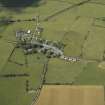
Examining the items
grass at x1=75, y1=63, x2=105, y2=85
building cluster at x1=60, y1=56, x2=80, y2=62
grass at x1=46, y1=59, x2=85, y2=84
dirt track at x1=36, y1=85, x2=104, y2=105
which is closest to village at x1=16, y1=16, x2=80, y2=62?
building cluster at x1=60, y1=56, x2=80, y2=62

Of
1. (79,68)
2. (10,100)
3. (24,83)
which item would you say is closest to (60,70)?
(79,68)

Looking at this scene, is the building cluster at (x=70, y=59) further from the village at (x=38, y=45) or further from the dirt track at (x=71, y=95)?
the dirt track at (x=71, y=95)

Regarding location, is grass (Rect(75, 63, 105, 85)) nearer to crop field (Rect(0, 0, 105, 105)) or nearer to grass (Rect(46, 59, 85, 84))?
crop field (Rect(0, 0, 105, 105))

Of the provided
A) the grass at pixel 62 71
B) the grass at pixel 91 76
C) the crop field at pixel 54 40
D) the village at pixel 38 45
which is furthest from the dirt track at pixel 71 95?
the village at pixel 38 45

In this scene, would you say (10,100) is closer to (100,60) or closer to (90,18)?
(100,60)

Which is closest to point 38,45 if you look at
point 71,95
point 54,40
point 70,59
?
point 54,40

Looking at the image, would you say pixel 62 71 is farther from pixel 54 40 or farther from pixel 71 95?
pixel 71 95
